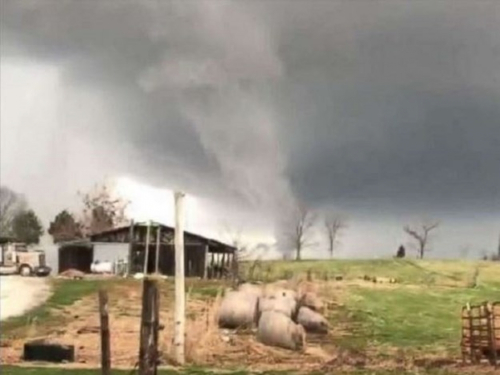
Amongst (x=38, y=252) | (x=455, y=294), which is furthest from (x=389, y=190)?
(x=38, y=252)

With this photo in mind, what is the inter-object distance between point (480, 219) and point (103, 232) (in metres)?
2.46

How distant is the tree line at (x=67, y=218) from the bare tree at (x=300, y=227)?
109 centimetres

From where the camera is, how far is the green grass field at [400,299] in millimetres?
8438

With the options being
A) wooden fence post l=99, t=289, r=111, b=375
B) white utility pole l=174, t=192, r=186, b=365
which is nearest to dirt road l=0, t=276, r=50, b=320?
wooden fence post l=99, t=289, r=111, b=375

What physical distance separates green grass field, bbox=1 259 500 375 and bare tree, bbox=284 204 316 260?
0.20 metres

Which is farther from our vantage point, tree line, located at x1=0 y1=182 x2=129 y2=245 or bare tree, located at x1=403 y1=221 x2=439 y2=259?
tree line, located at x1=0 y1=182 x2=129 y2=245

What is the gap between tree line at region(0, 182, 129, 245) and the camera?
843 cm

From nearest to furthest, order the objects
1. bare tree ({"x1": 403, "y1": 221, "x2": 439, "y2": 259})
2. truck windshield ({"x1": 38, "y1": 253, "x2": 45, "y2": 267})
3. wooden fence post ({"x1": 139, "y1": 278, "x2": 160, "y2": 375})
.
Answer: wooden fence post ({"x1": 139, "y1": 278, "x2": 160, "y2": 375})
bare tree ({"x1": 403, "y1": 221, "x2": 439, "y2": 259})
truck windshield ({"x1": 38, "y1": 253, "x2": 45, "y2": 267})

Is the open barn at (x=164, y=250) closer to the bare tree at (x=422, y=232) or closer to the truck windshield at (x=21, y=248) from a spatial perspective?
the truck windshield at (x=21, y=248)

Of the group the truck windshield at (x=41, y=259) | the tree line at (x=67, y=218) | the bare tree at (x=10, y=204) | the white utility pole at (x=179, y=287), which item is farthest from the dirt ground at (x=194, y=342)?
the bare tree at (x=10, y=204)

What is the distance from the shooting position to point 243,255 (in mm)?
8508

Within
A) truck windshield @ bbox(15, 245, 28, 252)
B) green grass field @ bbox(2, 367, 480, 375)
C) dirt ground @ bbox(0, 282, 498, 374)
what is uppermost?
truck windshield @ bbox(15, 245, 28, 252)

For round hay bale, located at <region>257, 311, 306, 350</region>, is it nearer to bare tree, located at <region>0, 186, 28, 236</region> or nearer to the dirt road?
the dirt road

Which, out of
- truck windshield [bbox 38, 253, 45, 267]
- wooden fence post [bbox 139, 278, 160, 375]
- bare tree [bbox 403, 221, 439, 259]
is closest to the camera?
wooden fence post [bbox 139, 278, 160, 375]
